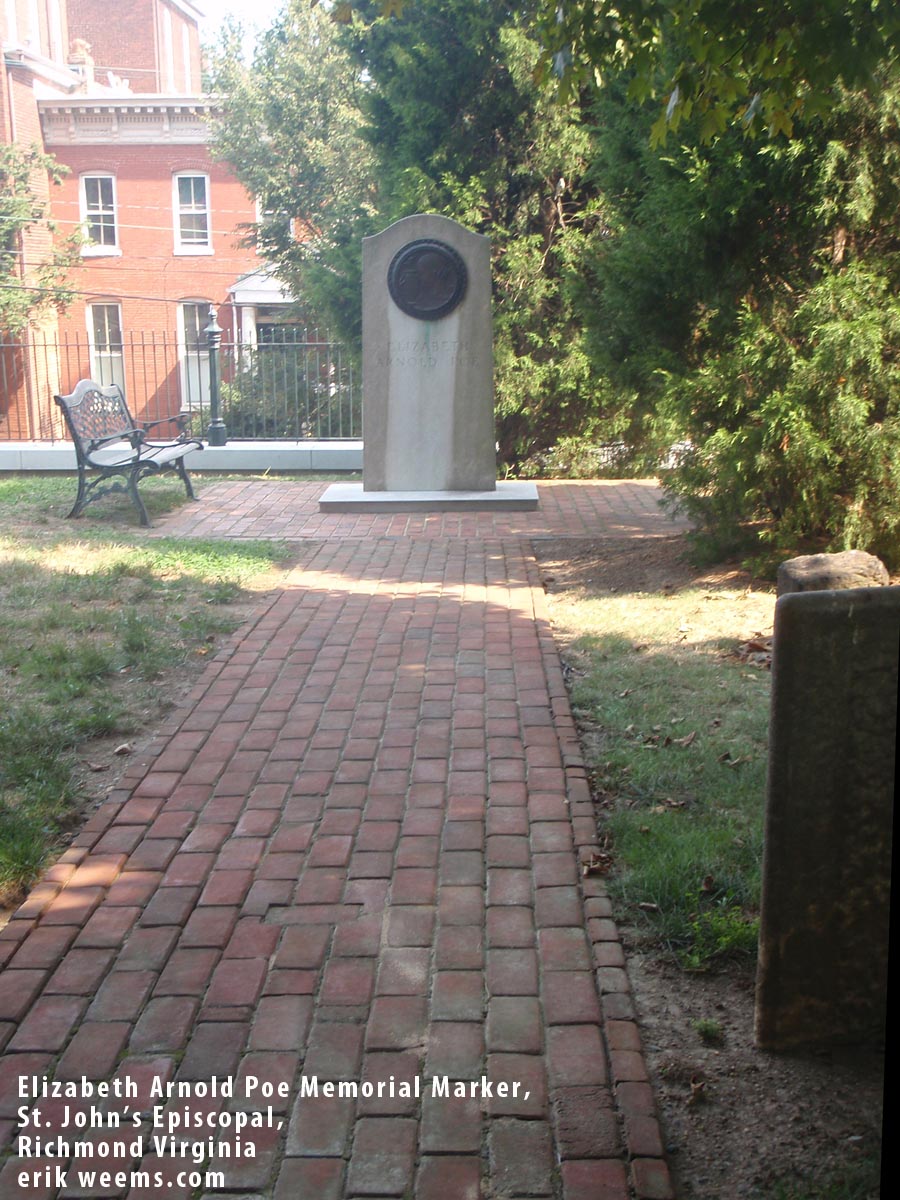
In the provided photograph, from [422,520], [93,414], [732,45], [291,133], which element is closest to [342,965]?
[732,45]

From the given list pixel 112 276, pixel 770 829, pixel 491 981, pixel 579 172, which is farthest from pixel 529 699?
pixel 112 276

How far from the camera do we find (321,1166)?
2.46 metres

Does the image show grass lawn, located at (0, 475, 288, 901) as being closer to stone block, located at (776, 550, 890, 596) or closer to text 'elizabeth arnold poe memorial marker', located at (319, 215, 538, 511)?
text 'elizabeth arnold poe memorial marker', located at (319, 215, 538, 511)

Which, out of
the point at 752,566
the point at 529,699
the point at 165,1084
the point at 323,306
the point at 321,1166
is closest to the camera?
the point at 321,1166

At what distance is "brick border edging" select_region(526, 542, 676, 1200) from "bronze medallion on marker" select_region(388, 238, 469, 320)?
24.0 ft

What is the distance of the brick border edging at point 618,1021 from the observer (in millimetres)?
2457

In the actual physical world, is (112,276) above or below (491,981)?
above

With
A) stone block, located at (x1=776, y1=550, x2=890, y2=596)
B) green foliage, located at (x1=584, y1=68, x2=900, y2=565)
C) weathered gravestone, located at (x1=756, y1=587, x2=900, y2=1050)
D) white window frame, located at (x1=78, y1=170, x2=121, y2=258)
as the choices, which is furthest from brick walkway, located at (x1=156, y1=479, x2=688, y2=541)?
white window frame, located at (x1=78, y1=170, x2=121, y2=258)

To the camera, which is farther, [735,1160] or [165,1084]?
[165,1084]

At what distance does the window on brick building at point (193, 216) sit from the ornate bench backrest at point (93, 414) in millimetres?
21262

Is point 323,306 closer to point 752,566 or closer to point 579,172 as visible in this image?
point 579,172

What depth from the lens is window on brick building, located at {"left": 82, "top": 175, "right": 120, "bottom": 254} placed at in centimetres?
3142

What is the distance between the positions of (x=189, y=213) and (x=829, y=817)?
1252 inches

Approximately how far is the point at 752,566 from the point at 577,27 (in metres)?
3.90
